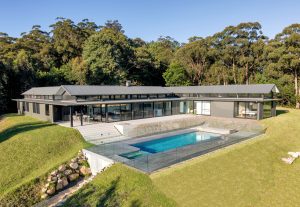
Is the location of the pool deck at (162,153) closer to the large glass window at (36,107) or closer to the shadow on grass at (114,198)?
the shadow on grass at (114,198)

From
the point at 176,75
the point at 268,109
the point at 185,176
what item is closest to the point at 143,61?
the point at 176,75

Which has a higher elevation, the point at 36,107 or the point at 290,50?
the point at 290,50

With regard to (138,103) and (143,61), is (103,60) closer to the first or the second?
(143,61)

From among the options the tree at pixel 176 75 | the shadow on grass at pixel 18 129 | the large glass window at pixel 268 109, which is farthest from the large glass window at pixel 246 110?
the shadow on grass at pixel 18 129

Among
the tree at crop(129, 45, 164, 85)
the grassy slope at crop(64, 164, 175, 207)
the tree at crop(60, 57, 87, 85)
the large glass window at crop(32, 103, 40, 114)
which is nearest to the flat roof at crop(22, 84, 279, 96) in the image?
the large glass window at crop(32, 103, 40, 114)

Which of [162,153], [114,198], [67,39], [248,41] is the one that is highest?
[67,39]

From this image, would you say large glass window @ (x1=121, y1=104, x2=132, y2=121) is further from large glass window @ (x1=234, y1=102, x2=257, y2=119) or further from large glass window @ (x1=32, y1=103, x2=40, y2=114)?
large glass window @ (x1=234, y1=102, x2=257, y2=119)

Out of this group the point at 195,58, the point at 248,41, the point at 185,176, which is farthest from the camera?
the point at 195,58
